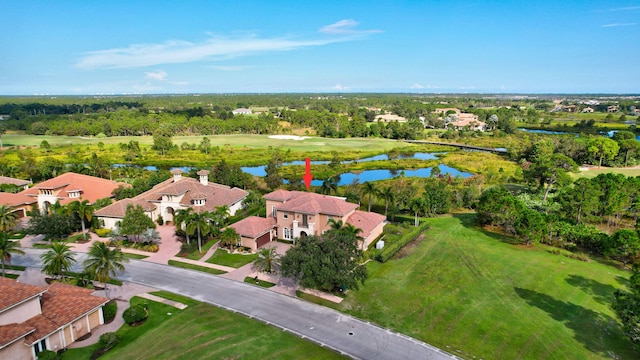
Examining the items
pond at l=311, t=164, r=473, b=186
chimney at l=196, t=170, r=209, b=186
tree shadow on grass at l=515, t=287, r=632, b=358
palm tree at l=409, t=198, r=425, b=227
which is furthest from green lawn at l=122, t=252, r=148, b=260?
pond at l=311, t=164, r=473, b=186

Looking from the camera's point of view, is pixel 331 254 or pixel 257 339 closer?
pixel 257 339

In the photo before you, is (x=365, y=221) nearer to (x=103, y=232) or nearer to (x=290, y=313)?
(x=290, y=313)

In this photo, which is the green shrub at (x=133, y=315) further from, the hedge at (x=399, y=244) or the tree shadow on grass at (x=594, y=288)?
the tree shadow on grass at (x=594, y=288)

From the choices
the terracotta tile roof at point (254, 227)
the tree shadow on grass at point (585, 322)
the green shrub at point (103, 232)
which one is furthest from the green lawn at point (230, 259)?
the tree shadow on grass at point (585, 322)

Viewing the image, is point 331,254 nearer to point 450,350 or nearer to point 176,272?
point 450,350

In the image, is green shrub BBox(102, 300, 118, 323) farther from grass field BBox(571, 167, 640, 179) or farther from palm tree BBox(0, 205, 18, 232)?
grass field BBox(571, 167, 640, 179)

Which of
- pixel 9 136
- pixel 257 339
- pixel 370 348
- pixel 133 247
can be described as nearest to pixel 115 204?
pixel 133 247
